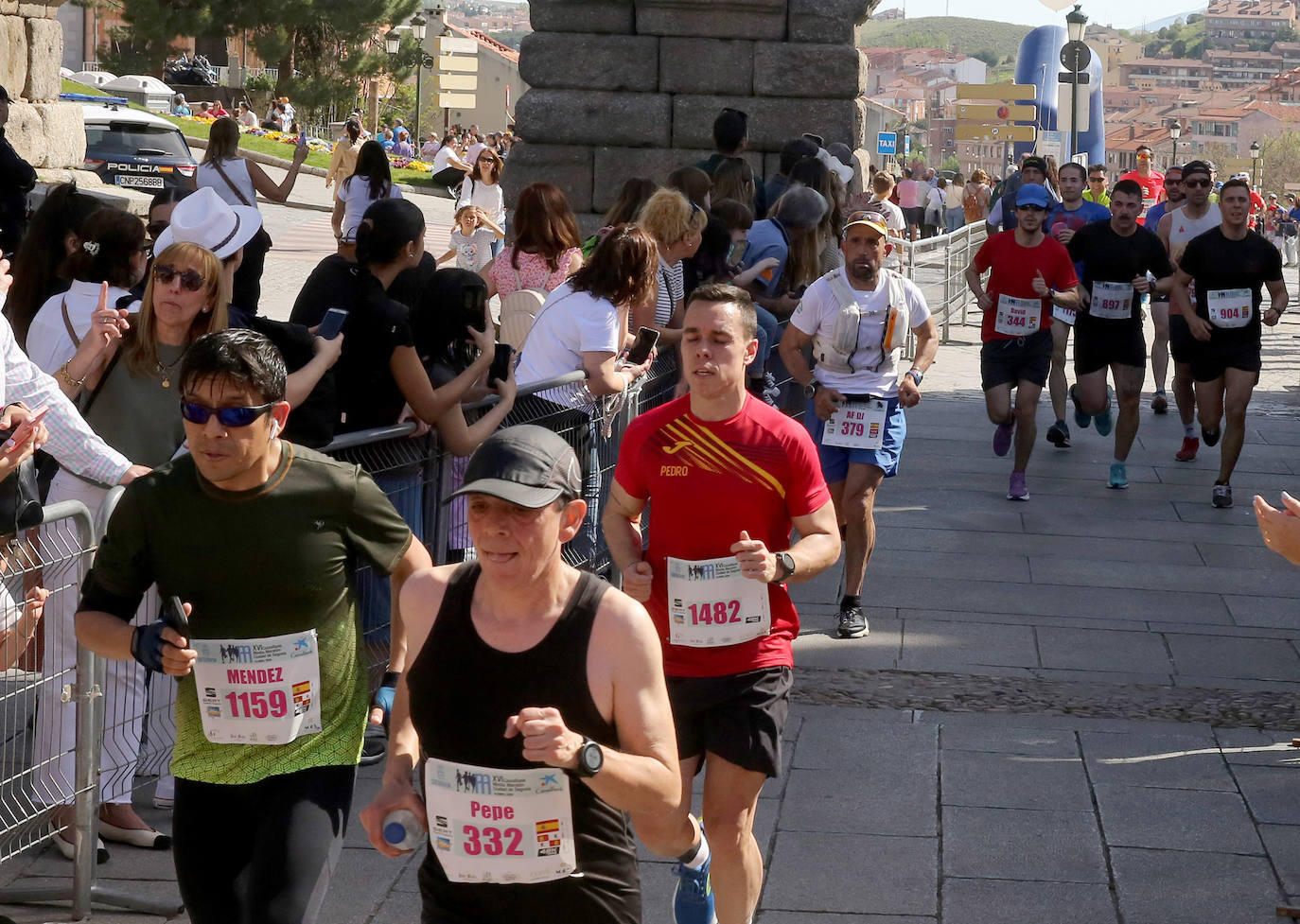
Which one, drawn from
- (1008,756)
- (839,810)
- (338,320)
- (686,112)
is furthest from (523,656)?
(686,112)

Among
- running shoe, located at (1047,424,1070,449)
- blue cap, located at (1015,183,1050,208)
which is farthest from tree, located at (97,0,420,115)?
blue cap, located at (1015,183,1050,208)

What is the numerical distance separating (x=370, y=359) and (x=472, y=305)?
52cm

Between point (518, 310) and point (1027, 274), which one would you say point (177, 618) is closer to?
point (518, 310)

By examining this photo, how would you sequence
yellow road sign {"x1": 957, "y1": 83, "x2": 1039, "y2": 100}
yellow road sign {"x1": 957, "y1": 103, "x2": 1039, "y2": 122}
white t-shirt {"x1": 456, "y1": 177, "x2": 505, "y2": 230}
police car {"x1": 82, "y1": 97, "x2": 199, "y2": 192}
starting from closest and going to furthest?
1. white t-shirt {"x1": 456, "y1": 177, "x2": 505, "y2": 230}
2. police car {"x1": 82, "y1": 97, "x2": 199, "y2": 192}
3. yellow road sign {"x1": 957, "y1": 103, "x2": 1039, "y2": 122}
4. yellow road sign {"x1": 957, "y1": 83, "x2": 1039, "y2": 100}

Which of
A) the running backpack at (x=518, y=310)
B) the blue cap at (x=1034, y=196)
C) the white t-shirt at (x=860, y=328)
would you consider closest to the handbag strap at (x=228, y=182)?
the running backpack at (x=518, y=310)

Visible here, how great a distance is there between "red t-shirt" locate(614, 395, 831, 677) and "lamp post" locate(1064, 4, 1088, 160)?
729 inches

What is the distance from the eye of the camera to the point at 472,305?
611cm

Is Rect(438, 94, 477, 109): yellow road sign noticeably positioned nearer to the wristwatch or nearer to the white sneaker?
the white sneaker

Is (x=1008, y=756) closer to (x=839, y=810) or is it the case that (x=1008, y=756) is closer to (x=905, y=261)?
(x=839, y=810)

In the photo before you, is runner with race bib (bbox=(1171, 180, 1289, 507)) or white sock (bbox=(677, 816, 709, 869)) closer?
white sock (bbox=(677, 816, 709, 869))

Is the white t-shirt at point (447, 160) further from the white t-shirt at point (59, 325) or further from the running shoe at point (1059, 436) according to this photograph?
the white t-shirt at point (59, 325)

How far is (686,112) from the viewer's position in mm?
14680

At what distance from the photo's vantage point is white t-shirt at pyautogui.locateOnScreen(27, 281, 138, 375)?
218 inches

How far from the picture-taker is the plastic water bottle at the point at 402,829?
3.15 meters
